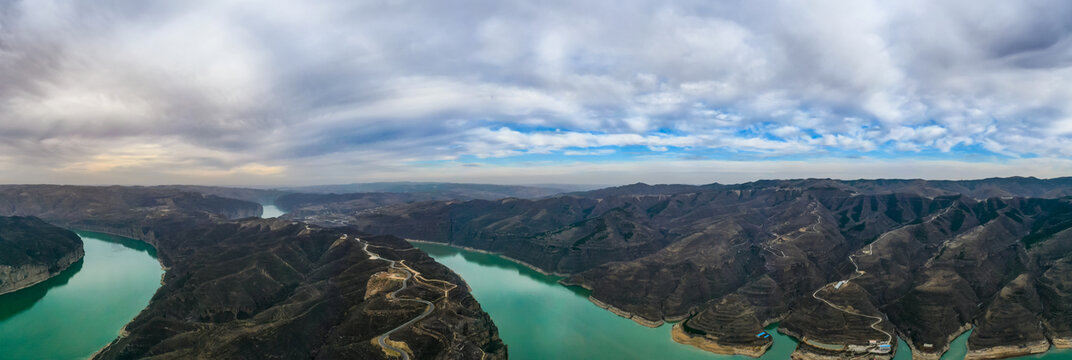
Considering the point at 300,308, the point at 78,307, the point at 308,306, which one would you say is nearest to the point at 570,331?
the point at 308,306

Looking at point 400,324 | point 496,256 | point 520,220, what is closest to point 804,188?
point 520,220

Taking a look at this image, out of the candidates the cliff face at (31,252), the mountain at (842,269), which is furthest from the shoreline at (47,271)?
the mountain at (842,269)

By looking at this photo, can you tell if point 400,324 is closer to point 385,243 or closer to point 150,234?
point 385,243

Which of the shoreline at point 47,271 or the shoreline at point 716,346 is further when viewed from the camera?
the shoreline at point 47,271

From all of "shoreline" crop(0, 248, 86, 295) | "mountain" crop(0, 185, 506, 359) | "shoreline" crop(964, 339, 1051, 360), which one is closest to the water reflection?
"shoreline" crop(0, 248, 86, 295)

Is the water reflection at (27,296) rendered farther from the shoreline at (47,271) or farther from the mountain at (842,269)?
the mountain at (842,269)

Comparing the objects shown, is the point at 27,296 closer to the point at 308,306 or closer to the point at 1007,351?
the point at 308,306
